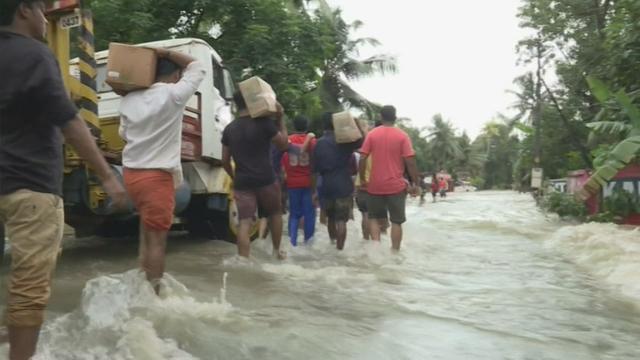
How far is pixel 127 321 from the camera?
3783 millimetres

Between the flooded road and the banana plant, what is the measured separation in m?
2.11

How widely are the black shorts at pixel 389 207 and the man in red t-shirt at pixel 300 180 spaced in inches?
31.7

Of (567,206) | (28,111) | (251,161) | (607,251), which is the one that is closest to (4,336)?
(28,111)

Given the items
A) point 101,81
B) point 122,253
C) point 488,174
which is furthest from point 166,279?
point 488,174

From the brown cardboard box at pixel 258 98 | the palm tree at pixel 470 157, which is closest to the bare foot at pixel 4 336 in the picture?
the brown cardboard box at pixel 258 98

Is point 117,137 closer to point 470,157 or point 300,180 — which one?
point 300,180

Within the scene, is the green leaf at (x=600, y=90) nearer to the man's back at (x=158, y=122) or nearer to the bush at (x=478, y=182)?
the man's back at (x=158, y=122)

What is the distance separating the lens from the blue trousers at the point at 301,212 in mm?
8109

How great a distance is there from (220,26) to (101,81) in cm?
605

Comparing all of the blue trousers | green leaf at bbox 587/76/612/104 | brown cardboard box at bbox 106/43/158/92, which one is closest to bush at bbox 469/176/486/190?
green leaf at bbox 587/76/612/104

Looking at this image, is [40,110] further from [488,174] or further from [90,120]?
[488,174]

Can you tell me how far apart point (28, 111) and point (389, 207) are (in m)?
5.22

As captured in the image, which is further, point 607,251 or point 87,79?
point 607,251

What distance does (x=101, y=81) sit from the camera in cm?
755
